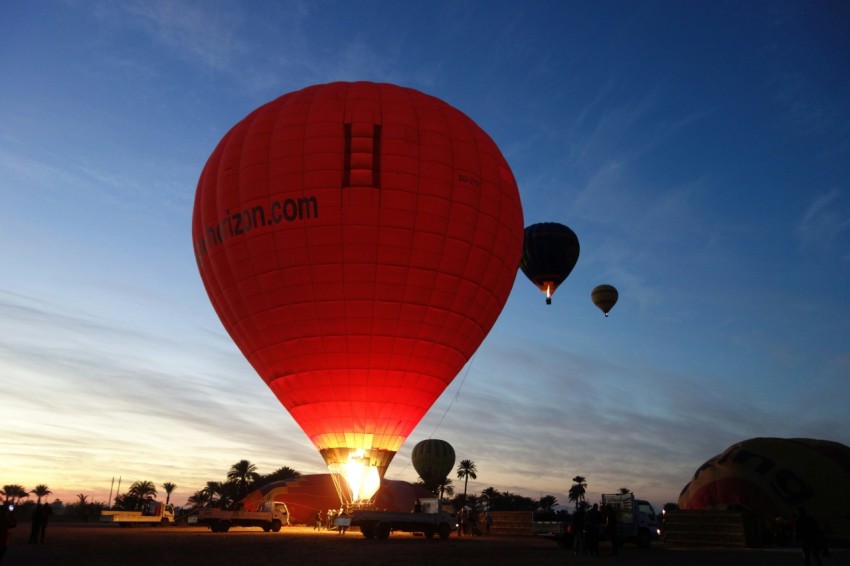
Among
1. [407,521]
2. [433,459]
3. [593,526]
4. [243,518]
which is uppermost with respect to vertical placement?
[433,459]

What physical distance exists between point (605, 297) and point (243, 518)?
32000mm

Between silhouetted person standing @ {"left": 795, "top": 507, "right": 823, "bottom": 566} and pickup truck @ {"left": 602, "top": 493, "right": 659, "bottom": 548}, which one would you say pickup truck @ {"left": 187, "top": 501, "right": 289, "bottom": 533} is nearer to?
pickup truck @ {"left": 602, "top": 493, "right": 659, "bottom": 548}

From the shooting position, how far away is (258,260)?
25547 millimetres

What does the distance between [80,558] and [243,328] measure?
12380mm

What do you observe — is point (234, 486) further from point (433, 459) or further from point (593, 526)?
point (593, 526)

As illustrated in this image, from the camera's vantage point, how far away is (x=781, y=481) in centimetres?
2759

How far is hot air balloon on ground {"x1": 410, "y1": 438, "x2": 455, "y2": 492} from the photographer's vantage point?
6394cm

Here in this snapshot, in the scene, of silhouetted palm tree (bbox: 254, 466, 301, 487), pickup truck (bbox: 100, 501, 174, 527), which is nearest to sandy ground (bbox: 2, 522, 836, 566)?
pickup truck (bbox: 100, 501, 174, 527)

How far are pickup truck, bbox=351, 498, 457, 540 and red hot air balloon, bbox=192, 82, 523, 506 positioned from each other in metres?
1.39

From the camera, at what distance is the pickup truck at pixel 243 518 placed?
30.9 metres

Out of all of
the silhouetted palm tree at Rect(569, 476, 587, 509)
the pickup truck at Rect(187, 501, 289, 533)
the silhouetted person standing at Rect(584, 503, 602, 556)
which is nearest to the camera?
the silhouetted person standing at Rect(584, 503, 602, 556)

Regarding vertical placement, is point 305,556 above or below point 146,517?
below

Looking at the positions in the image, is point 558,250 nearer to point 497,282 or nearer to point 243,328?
point 497,282

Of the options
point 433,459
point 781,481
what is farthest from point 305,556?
point 433,459
